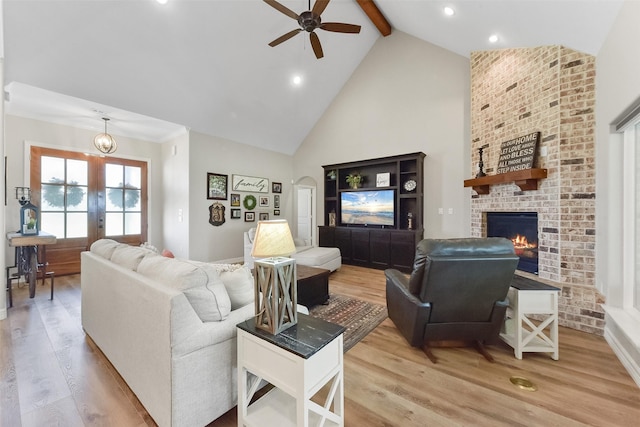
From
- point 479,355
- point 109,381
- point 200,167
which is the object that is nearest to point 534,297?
point 479,355

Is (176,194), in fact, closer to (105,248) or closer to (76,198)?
(76,198)

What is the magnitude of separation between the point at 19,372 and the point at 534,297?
4.08 meters

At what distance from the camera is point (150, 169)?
5.65 meters

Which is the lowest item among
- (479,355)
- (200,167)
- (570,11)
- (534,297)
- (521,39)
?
(479,355)

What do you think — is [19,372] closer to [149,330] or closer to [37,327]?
[37,327]

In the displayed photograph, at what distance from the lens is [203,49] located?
12.8 feet

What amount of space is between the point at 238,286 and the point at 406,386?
4.52 ft

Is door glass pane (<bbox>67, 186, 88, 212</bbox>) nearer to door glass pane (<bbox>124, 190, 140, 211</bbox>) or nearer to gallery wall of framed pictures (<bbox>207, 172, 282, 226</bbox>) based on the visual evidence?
door glass pane (<bbox>124, 190, 140, 211</bbox>)

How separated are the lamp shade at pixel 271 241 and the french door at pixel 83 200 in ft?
17.2

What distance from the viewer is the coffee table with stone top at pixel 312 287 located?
3056mm

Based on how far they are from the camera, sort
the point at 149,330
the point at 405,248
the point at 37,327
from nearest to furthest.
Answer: the point at 149,330, the point at 37,327, the point at 405,248

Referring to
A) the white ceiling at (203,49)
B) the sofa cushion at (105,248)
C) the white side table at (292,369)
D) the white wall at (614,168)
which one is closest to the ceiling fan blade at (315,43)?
the white ceiling at (203,49)

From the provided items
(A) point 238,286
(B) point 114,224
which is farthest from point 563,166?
(B) point 114,224

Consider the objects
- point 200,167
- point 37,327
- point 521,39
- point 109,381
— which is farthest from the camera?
point 200,167
